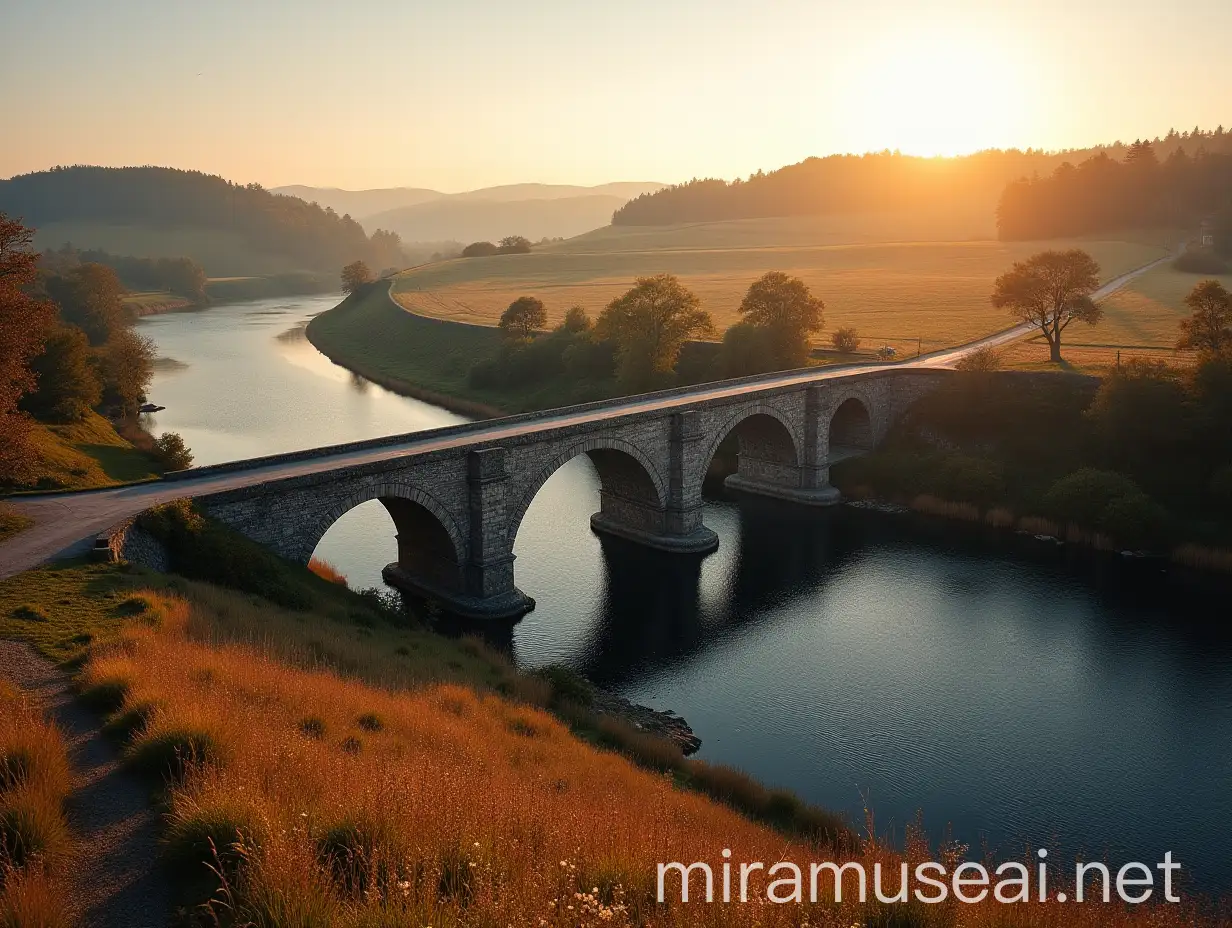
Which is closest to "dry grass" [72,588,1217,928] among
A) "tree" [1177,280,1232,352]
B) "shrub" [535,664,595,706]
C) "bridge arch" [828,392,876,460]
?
"shrub" [535,664,595,706]

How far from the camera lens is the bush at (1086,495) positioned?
40.2m

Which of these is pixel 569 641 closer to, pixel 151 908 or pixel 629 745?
pixel 629 745

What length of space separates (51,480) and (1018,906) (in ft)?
103

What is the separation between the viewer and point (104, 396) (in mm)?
55031

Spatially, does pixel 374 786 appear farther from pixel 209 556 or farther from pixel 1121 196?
pixel 1121 196

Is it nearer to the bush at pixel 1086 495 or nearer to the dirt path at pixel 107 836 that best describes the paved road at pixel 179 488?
the dirt path at pixel 107 836

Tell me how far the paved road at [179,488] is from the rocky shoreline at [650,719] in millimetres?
10744

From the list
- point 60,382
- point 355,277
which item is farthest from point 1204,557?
point 355,277

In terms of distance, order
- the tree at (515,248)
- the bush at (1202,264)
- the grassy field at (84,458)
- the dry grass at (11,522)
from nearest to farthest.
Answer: the dry grass at (11,522), the grassy field at (84,458), the bush at (1202,264), the tree at (515,248)

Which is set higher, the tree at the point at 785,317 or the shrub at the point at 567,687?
the tree at the point at 785,317

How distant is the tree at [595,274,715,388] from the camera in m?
59.7

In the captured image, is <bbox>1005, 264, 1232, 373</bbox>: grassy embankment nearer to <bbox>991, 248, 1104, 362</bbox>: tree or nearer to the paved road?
<bbox>991, 248, 1104, 362</bbox>: tree

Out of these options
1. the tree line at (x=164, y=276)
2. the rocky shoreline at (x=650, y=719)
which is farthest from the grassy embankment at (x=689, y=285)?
the tree line at (x=164, y=276)

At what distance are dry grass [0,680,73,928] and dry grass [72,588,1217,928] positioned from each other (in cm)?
96
